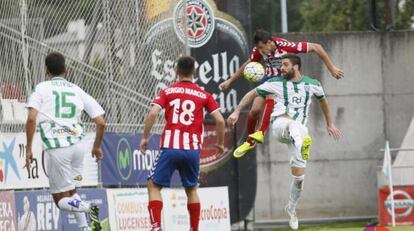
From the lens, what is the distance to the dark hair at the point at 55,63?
1530 cm

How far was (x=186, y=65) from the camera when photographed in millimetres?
15742

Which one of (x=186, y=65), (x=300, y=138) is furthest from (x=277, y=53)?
(x=186, y=65)

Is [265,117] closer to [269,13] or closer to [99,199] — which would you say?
[99,199]

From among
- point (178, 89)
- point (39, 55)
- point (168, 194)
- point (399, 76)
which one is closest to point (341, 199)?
point (399, 76)

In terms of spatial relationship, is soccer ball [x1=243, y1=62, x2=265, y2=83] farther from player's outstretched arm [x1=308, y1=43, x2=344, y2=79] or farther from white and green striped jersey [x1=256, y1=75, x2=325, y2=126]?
player's outstretched arm [x1=308, y1=43, x2=344, y2=79]

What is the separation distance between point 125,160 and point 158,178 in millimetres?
5442

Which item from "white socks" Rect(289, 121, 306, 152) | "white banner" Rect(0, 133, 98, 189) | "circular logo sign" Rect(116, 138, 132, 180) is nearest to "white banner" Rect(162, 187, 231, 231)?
"circular logo sign" Rect(116, 138, 132, 180)

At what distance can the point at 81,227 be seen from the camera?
1556 cm

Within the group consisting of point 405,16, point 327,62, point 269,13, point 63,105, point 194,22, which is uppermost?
point 269,13

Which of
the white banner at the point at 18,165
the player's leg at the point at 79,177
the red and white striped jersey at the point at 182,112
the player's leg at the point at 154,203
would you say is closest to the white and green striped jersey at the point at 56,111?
the player's leg at the point at 79,177

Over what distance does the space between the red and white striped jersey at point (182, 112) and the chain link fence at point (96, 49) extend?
341 cm

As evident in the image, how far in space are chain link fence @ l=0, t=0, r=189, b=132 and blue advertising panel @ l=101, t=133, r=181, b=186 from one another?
224mm

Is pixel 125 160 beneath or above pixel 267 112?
beneath

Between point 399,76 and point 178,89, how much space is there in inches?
575
